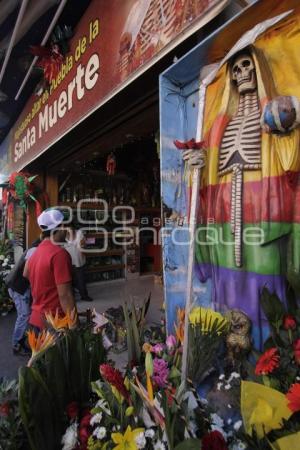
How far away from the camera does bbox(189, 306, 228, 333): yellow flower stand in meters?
1.29

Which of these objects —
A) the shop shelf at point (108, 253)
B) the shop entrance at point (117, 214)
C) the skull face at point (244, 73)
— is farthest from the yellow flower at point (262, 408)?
the shop shelf at point (108, 253)

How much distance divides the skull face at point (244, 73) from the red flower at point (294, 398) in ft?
3.60

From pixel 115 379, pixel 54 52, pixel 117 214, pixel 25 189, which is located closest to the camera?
pixel 115 379

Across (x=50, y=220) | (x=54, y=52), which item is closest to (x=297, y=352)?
(x=50, y=220)

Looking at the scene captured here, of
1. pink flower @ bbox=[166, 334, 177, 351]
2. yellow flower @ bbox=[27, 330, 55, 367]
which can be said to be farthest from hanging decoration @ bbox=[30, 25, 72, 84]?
pink flower @ bbox=[166, 334, 177, 351]

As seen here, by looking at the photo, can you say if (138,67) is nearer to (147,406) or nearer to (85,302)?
(147,406)

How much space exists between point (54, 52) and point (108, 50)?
139 cm

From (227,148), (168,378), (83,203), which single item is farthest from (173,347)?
(83,203)

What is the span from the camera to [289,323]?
102 centimetres

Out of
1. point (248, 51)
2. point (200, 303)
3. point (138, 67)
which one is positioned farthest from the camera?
point (138, 67)

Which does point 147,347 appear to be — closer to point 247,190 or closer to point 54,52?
point 247,190

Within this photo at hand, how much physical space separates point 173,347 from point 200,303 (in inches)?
9.6

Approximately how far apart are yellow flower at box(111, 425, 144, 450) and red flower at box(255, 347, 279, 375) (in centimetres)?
46

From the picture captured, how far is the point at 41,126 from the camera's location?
12.8ft
